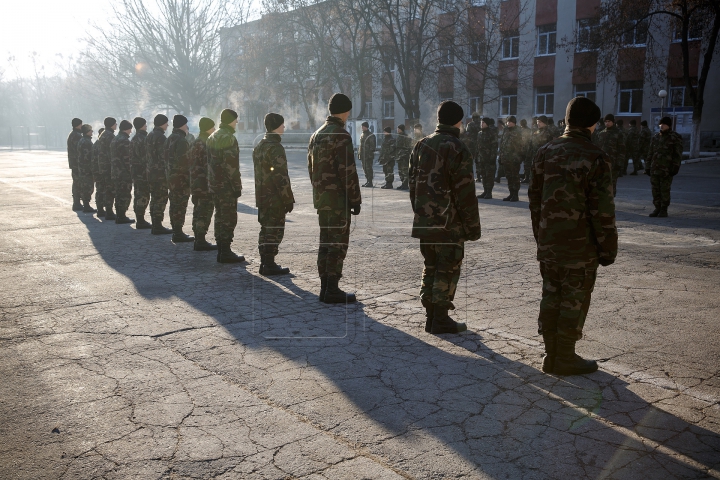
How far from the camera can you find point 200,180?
8969 mm

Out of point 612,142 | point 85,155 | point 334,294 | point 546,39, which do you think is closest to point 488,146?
point 612,142

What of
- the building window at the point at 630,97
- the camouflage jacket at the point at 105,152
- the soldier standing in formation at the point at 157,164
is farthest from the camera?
the building window at the point at 630,97

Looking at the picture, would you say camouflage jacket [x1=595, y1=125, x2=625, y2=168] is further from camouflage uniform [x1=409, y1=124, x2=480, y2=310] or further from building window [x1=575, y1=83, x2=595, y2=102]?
building window [x1=575, y1=83, x2=595, y2=102]

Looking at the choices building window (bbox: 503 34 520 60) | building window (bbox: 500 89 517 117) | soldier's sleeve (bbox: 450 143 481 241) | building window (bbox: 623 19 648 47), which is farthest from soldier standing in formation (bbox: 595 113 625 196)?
building window (bbox: 503 34 520 60)

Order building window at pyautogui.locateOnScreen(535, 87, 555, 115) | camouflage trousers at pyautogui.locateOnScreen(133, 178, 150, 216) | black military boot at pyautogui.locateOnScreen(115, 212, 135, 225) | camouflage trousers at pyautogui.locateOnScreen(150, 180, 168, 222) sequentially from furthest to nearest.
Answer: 1. building window at pyautogui.locateOnScreen(535, 87, 555, 115)
2. black military boot at pyautogui.locateOnScreen(115, 212, 135, 225)
3. camouflage trousers at pyautogui.locateOnScreen(133, 178, 150, 216)
4. camouflage trousers at pyautogui.locateOnScreen(150, 180, 168, 222)

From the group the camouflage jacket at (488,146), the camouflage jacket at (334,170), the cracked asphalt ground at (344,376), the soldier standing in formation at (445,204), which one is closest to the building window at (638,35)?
the camouflage jacket at (488,146)

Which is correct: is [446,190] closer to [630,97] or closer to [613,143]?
[613,143]

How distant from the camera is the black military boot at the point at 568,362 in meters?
4.43

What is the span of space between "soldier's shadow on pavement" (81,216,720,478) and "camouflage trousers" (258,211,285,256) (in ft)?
4.41

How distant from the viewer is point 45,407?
3984mm

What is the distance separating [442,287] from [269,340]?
1501 millimetres

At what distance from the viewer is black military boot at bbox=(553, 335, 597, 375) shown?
14.5ft

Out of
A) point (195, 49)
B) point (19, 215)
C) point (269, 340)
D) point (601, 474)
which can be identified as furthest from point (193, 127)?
point (601, 474)

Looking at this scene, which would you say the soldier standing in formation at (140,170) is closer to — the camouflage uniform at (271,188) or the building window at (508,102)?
the camouflage uniform at (271,188)
